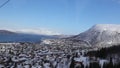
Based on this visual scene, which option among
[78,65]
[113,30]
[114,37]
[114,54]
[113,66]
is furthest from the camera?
[113,30]

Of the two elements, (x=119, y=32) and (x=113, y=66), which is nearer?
(x=113, y=66)

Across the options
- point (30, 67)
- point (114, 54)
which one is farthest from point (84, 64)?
point (30, 67)

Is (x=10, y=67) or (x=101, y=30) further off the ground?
(x=101, y=30)

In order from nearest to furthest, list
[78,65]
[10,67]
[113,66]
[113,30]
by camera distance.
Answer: [113,66] < [78,65] < [10,67] < [113,30]

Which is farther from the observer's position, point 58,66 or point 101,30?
point 101,30

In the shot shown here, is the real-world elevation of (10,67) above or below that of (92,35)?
below

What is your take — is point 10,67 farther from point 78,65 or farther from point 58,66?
point 78,65

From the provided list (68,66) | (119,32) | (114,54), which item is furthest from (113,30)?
(68,66)

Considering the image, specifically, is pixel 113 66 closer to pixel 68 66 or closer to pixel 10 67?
pixel 68 66

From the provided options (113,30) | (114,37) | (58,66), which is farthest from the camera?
(113,30)

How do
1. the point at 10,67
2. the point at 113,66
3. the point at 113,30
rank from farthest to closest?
the point at 113,30, the point at 10,67, the point at 113,66
